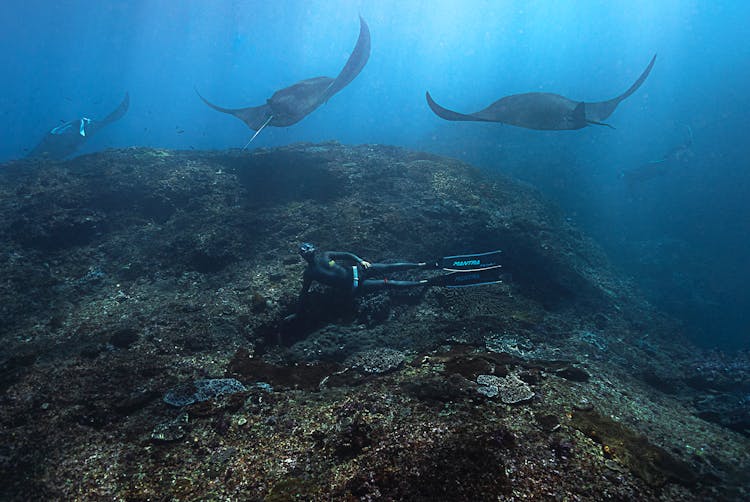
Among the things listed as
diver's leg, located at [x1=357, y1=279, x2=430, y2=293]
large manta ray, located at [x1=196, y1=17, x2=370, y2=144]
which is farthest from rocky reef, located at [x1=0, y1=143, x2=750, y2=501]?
large manta ray, located at [x1=196, y1=17, x2=370, y2=144]

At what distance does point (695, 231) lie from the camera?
18.8 meters

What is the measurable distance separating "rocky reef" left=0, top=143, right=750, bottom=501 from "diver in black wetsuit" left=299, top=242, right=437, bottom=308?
1.24ft

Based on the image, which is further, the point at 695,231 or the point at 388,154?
the point at 695,231

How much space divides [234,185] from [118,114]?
48.6 feet

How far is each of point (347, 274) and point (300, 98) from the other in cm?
640

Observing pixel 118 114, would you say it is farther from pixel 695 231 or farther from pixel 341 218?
pixel 695 231

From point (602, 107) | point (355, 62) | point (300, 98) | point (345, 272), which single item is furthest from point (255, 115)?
point (602, 107)

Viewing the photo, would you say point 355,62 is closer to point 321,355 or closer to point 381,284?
point 381,284

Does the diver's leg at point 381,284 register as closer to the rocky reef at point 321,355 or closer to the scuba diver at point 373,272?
the scuba diver at point 373,272

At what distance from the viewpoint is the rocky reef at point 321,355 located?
121 inches

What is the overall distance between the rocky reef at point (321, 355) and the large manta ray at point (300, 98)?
5.42ft

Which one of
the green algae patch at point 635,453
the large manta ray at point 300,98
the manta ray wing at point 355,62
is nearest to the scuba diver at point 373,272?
the green algae patch at point 635,453

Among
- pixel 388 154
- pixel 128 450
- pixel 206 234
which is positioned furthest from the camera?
pixel 388 154

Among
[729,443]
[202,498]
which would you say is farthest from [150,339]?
[729,443]
